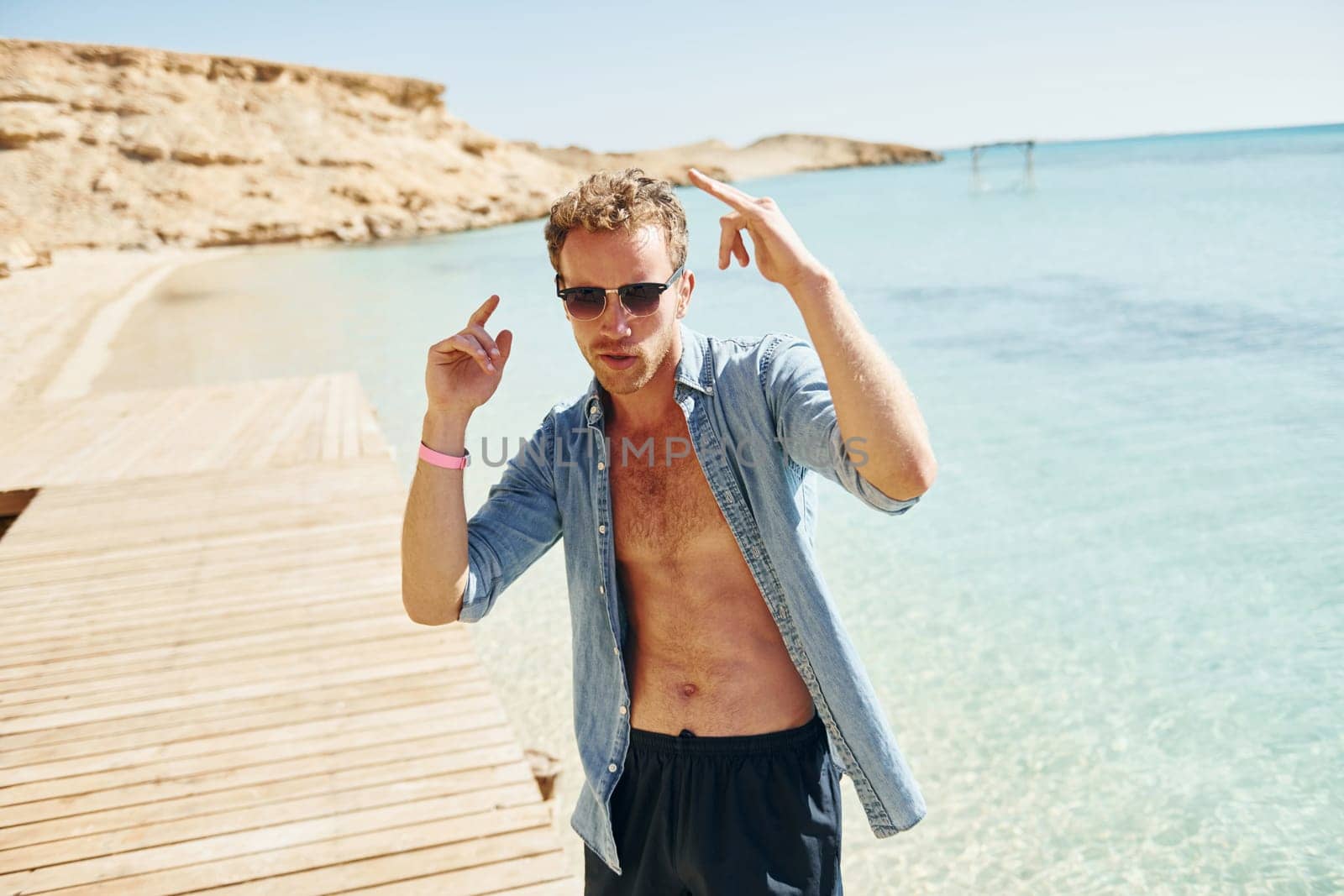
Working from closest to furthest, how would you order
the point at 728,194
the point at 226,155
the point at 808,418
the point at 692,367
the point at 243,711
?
the point at 728,194, the point at 808,418, the point at 692,367, the point at 243,711, the point at 226,155

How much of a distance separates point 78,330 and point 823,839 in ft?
64.6

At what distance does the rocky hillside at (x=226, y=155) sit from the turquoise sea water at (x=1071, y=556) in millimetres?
16127

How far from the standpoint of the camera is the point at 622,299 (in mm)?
1975

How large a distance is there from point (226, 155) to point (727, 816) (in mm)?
42722

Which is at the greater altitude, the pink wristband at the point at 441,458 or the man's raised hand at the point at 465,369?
the man's raised hand at the point at 465,369

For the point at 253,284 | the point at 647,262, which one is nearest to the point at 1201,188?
the point at 253,284

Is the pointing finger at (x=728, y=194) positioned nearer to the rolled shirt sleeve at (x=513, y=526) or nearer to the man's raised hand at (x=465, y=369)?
the man's raised hand at (x=465, y=369)

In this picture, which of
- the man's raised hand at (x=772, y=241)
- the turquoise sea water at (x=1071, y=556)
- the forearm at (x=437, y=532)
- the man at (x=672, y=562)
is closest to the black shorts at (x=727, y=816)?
the man at (x=672, y=562)

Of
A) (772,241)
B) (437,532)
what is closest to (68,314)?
(437,532)

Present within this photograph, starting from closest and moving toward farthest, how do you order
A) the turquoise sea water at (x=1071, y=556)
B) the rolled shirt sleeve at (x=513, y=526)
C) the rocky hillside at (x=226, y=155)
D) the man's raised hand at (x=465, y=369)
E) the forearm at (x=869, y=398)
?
1. the forearm at (x=869, y=398)
2. the man's raised hand at (x=465, y=369)
3. the rolled shirt sleeve at (x=513, y=526)
4. the turquoise sea water at (x=1071, y=556)
5. the rocky hillside at (x=226, y=155)

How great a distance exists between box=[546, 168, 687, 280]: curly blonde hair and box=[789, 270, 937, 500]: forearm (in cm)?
52

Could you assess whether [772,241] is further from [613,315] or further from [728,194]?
[613,315]

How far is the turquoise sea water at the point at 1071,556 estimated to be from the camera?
4531mm

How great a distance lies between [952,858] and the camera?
423cm
